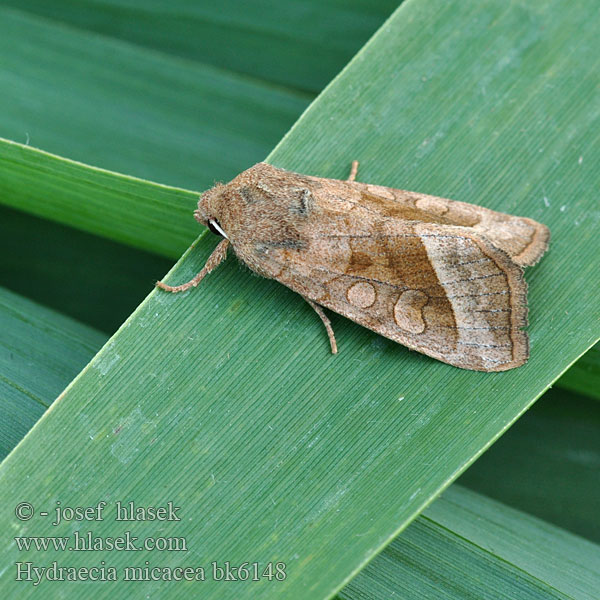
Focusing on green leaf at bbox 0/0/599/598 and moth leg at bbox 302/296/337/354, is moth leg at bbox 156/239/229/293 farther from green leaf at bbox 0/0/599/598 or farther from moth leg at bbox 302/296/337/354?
moth leg at bbox 302/296/337/354

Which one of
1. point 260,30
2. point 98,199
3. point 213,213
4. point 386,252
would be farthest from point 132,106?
point 386,252

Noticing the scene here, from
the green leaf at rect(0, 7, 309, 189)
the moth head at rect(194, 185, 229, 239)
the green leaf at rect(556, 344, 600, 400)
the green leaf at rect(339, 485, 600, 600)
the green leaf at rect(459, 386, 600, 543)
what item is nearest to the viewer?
the green leaf at rect(339, 485, 600, 600)

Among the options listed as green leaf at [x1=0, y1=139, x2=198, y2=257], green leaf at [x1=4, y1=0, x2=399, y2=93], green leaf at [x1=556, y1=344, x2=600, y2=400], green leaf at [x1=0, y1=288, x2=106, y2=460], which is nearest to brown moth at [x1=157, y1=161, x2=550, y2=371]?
green leaf at [x1=0, y1=139, x2=198, y2=257]

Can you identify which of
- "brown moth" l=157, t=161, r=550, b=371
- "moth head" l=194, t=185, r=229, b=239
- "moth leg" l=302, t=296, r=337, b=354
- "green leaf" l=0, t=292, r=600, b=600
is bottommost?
"green leaf" l=0, t=292, r=600, b=600

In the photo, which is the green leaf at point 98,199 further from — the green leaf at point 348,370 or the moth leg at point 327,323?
the moth leg at point 327,323

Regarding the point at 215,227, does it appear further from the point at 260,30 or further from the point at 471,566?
the point at 471,566

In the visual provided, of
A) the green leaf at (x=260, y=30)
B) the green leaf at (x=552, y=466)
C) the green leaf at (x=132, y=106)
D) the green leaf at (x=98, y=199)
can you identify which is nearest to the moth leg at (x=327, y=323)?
the green leaf at (x=98, y=199)

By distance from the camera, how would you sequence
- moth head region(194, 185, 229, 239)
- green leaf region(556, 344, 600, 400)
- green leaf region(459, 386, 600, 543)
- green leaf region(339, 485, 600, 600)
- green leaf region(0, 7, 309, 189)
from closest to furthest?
green leaf region(339, 485, 600, 600)
green leaf region(556, 344, 600, 400)
moth head region(194, 185, 229, 239)
green leaf region(459, 386, 600, 543)
green leaf region(0, 7, 309, 189)
